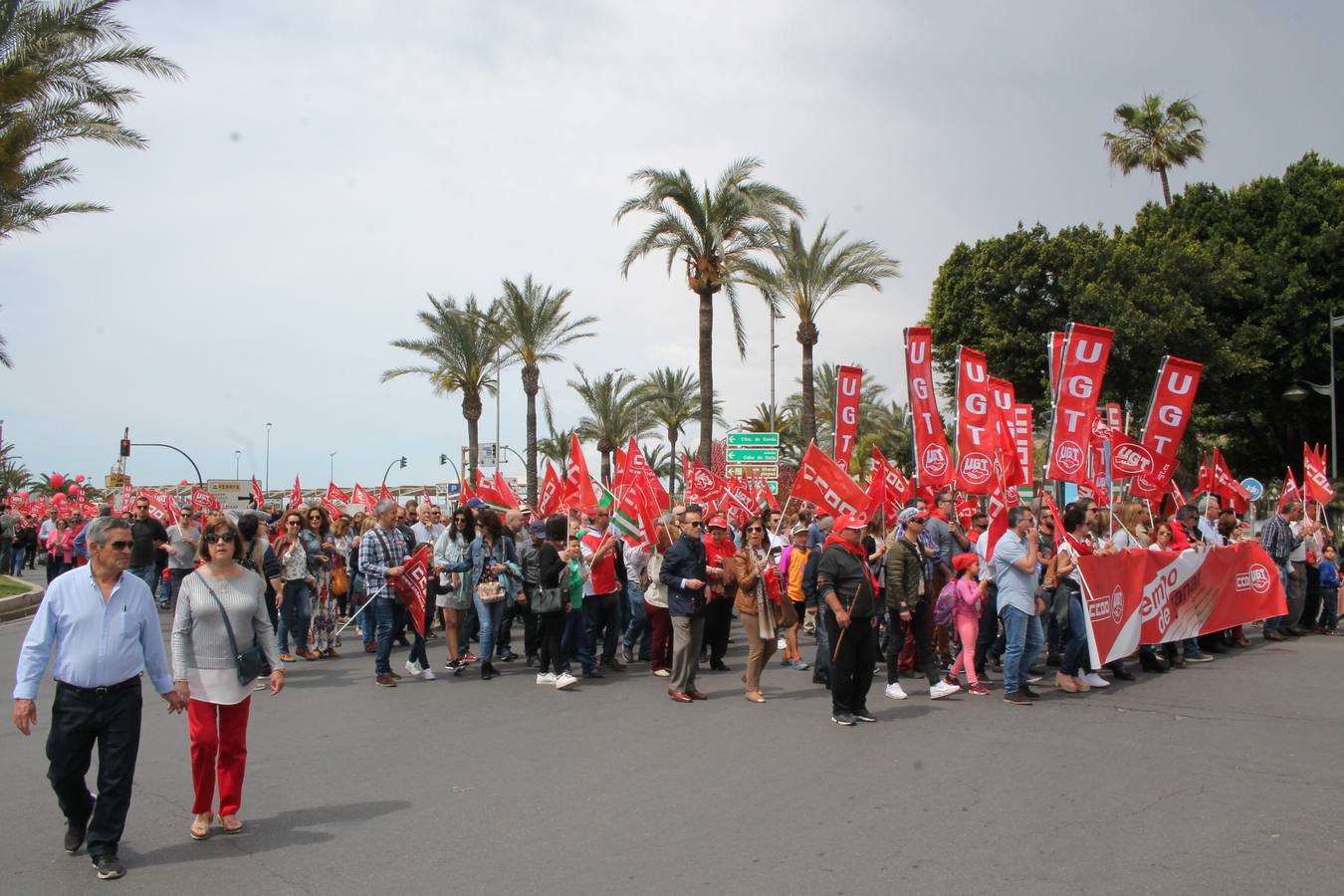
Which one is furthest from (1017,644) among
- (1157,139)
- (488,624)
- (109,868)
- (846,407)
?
(1157,139)

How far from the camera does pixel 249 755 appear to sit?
287 inches

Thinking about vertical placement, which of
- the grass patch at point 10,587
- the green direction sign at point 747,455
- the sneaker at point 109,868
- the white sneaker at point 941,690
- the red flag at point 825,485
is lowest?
the sneaker at point 109,868

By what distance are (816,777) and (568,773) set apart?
157cm

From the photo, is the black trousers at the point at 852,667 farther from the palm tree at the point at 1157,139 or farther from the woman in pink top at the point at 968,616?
the palm tree at the point at 1157,139

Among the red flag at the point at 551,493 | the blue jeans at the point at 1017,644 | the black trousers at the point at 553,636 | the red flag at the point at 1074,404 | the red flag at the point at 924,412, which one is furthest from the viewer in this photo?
the red flag at the point at 551,493

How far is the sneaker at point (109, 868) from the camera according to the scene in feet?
15.9

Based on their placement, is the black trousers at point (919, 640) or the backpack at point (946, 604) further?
the backpack at point (946, 604)

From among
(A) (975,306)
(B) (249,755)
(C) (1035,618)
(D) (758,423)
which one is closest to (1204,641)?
(C) (1035,618)

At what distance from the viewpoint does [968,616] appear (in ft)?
32.1

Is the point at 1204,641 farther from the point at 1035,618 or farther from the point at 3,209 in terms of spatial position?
the point at 3,209

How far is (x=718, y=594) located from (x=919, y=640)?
6.62 ft

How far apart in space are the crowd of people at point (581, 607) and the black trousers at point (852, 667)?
0.02 metres

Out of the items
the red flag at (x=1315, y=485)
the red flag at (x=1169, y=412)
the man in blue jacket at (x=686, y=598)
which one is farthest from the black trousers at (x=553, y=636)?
the red flag at (x=1315, y=485)

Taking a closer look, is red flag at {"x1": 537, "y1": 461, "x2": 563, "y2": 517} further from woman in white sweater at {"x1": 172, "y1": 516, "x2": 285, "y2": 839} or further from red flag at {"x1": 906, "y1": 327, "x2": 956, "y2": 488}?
woman in white sweater at {"x1": 172, "y1": 516, "x2": 285, "y2": 839}
